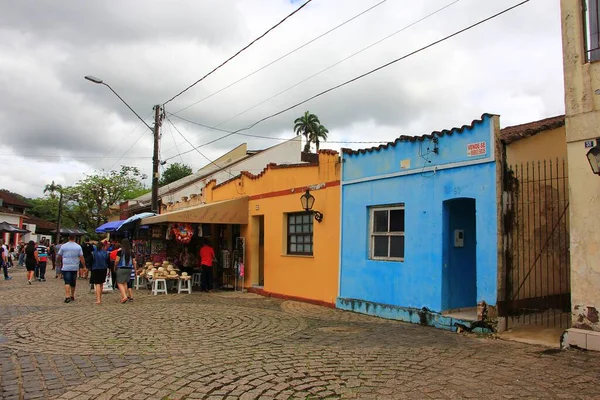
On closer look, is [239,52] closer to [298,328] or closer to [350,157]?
[350,157]

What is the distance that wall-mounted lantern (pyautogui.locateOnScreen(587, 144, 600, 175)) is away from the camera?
6082 mm

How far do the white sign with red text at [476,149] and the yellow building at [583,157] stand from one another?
146 centimetres

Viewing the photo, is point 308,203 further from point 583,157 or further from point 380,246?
point 583,157

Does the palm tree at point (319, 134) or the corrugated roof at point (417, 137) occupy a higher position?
the palm tree at point (319, 134)

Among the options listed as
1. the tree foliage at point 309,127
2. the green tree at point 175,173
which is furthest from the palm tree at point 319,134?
the green tree at point 175,173

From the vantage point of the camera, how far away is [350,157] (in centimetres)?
1107

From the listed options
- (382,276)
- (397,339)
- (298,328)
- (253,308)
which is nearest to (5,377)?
(298,328)

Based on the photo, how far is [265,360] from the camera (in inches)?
241

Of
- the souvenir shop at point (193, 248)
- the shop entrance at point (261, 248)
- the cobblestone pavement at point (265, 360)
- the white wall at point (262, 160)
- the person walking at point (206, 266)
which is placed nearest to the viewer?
the cobblestone pavement at point (265, 360)

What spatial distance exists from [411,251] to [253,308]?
3.99 metres

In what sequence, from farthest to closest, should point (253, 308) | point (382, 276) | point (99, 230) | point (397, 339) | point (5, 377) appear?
point (99, 230) → point (253, 308) → point (382, 276) → point (397, 339) → point (5, 377)

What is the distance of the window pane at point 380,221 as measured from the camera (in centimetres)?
1033

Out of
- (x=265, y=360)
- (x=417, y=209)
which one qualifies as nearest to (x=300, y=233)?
(x=417, y=209)

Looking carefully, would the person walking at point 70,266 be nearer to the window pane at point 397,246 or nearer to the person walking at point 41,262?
the window pane at point 397,246
